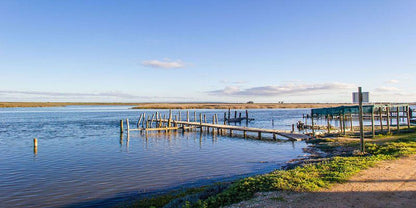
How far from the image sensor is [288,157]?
20016 mm

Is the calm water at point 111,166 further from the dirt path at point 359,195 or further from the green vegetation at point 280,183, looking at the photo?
the dirt path at point 359,195

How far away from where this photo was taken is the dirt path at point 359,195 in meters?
7.29

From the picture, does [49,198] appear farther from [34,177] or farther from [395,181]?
[395,181]

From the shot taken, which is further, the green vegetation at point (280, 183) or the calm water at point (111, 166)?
the calm water at point (111, 166)

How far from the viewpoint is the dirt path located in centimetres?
729

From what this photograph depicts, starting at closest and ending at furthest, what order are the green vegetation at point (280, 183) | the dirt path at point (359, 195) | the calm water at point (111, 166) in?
the dirt path at point (359, 195), the green vegetation at point (280, 183), the calm water at point (111, 166)

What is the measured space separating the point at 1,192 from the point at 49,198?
8.82 ft

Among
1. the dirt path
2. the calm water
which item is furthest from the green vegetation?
the calm water

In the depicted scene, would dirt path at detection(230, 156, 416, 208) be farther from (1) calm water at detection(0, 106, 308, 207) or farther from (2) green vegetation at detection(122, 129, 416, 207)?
(1) calm water at detection(0, 106, 308, 207)

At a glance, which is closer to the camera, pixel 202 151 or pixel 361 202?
pixel 361 202

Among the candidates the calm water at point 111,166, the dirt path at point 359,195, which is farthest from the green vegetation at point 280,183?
the calm water at point 111,166

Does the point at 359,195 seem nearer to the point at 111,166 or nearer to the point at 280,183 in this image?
the point at 280,183

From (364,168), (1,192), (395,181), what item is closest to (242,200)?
(395,181)

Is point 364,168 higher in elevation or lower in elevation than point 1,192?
higher
